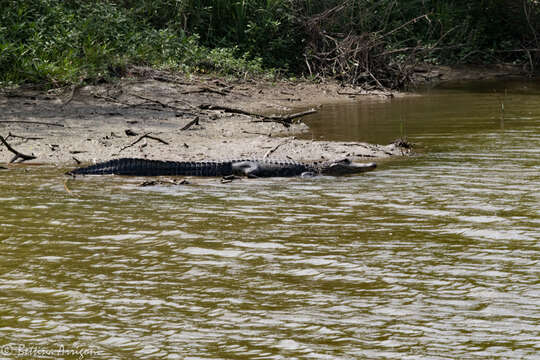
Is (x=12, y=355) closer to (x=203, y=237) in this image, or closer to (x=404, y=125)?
(x=203, y=237)

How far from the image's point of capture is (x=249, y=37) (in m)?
17.7

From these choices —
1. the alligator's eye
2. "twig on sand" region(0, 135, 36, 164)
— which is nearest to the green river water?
the alligator's eye

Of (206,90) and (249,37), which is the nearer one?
(206,90)

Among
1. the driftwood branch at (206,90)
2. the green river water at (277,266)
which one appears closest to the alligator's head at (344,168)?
the green river water at (277,266)

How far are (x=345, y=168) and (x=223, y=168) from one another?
131 centimetres

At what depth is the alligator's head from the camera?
836 cm

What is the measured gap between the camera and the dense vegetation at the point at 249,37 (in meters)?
13.2

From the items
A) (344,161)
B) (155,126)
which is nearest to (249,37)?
(155,126)

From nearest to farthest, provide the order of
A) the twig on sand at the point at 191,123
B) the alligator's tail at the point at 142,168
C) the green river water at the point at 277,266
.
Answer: the green river water at the point at 277,266 < the alligator's tail at the point at 142,168 < the twig on sand at the point at 191,123

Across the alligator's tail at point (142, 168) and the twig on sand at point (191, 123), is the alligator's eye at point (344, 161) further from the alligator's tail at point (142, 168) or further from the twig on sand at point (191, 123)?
the twig on sand at point (191, 123)

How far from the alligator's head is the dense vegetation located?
572cm

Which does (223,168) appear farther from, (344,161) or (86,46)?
(86,46)

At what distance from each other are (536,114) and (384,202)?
713 cm

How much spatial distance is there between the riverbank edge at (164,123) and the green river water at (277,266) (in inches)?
48.4
